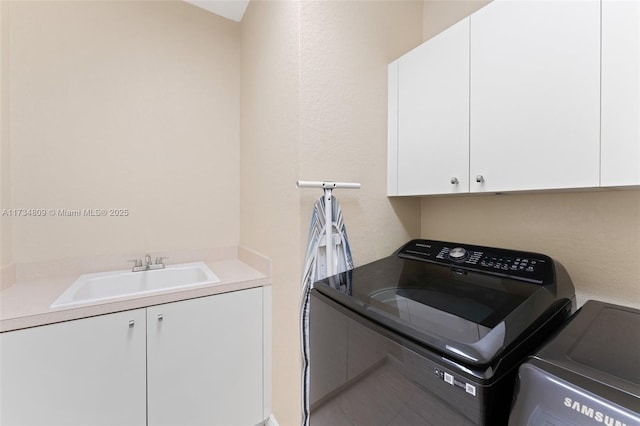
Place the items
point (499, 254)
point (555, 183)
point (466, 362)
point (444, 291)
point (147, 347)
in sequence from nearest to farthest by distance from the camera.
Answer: point (466, 362) → point (555, 183) → point (444, 291) → point (499, 254) → point (147, 347)

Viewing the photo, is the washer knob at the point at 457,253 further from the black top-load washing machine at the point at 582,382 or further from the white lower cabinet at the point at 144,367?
the white lower cabinet at the point at 144,367

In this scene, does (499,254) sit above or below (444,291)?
above

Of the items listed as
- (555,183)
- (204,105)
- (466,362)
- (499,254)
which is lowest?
(466,362)

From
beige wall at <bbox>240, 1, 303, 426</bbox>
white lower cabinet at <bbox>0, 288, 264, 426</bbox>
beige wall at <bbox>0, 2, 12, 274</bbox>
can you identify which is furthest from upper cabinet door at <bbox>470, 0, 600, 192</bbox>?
beige wall at <bbox>0, 2, 12, 274</bbox>

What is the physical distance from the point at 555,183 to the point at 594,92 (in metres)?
0.28

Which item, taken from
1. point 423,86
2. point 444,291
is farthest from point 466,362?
point 423,86

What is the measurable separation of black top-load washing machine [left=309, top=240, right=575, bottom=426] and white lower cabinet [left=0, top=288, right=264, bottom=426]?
20.9 inches

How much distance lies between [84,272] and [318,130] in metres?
1.62

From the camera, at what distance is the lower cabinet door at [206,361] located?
1.26m

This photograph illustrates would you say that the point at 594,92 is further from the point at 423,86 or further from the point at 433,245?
the point at 433,245

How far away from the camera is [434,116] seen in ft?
4.03

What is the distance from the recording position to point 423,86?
1.27m

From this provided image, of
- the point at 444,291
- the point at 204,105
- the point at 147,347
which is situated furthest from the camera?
the point at 204,105

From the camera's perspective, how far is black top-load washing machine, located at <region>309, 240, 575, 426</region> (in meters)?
0.59
